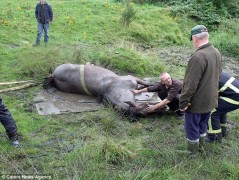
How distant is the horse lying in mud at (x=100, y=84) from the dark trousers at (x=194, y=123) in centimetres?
173

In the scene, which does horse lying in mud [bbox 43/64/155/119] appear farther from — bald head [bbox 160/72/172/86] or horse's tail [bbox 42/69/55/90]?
bald head [bbox 160/72/172/86]

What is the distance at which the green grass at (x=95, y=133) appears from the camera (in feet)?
15.5

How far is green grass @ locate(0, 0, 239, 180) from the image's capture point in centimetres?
473

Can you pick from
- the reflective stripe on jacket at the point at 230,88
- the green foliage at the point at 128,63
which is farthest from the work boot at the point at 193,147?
the green foliage at the point at 128,63

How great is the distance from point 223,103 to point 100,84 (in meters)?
2.88

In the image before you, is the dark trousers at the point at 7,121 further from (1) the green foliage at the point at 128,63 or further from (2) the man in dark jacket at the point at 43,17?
(2) the man in dark jacket at the point at 43,17

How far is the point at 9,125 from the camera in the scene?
5363 mm

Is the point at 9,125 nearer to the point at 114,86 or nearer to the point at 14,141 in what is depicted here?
the point at 14,141

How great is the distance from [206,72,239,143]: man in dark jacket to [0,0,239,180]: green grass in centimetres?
24

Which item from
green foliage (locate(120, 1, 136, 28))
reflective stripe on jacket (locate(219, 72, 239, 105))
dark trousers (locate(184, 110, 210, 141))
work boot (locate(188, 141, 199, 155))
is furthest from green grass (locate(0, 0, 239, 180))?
green foliage (locate(120, 1, 136, 28))

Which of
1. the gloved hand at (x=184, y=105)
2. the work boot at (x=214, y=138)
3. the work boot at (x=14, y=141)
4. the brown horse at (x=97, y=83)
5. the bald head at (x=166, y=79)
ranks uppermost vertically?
the gloved hand at (x=184, y=105)

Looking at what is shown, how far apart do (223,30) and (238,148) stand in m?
10.3

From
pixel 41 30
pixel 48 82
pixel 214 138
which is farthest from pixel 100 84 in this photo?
pixel 41 30

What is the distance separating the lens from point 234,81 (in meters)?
5.43
